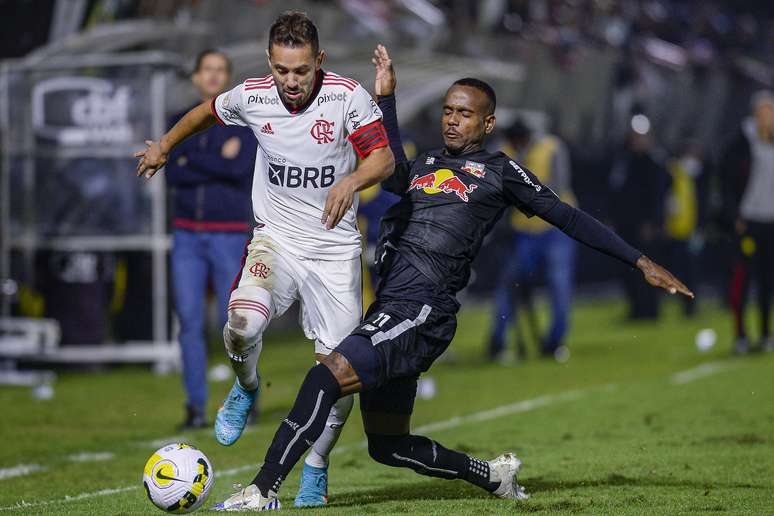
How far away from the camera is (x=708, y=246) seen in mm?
26406

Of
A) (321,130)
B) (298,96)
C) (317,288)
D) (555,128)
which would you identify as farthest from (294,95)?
(555,128)

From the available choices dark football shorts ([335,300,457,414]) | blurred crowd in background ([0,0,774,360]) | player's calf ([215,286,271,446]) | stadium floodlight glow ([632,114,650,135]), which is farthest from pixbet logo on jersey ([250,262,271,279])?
stadium floodlight glow ([632,114,650,135])

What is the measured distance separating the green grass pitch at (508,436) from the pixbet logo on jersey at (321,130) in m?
1.39

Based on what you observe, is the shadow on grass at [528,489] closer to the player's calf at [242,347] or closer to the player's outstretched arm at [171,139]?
the player's calf at [242,347]

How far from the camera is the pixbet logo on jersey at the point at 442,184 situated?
6.53 meters

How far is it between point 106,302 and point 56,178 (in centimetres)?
127

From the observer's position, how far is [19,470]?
8180mm

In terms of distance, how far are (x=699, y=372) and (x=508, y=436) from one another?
4.36m

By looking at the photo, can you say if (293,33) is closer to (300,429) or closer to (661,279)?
(300,429)

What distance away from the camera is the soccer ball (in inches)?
233

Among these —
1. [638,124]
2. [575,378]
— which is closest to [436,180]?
[575,378]

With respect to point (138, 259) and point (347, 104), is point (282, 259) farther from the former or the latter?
point (138, 259)

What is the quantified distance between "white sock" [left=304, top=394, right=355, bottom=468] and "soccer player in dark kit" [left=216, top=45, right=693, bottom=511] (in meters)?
0.19

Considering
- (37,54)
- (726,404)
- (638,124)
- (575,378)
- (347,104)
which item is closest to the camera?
(347,104)
